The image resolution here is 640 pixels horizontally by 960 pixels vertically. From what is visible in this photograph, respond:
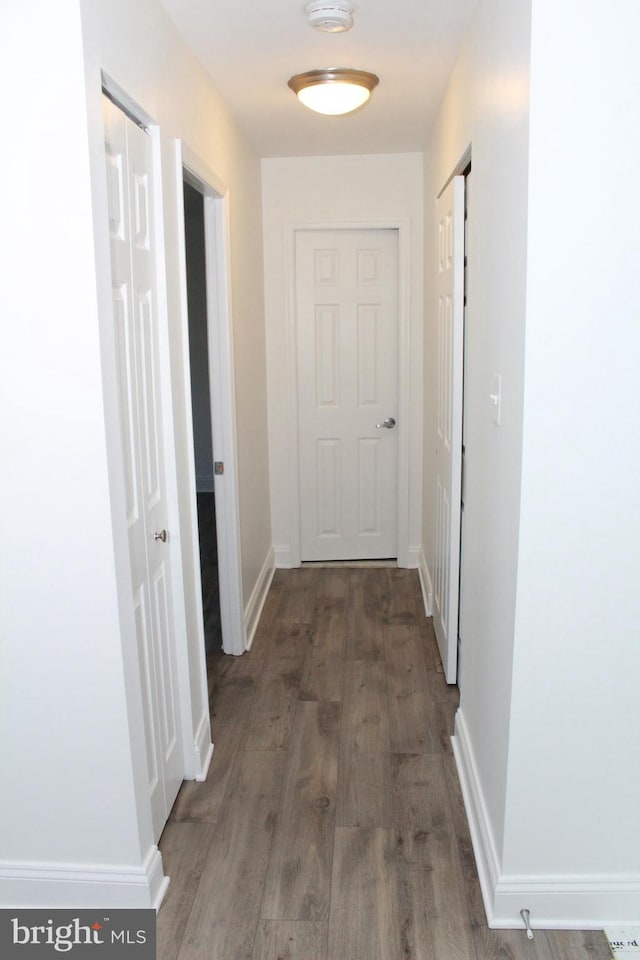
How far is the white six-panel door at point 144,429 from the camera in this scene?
1.97 m

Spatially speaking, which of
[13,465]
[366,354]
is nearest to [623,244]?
[13,465]

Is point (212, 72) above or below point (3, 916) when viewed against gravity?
above

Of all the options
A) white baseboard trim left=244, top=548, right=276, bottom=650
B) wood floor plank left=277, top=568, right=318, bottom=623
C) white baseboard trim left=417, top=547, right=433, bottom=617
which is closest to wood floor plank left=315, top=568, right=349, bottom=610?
wood floor plank left=277, top=568, right=318, bottom=623

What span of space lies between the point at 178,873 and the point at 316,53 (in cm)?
265

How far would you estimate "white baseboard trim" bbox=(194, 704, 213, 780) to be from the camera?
261cm

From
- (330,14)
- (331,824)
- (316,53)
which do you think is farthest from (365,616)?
(330,14)

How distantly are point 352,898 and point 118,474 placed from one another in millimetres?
1282

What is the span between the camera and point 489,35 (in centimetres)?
212

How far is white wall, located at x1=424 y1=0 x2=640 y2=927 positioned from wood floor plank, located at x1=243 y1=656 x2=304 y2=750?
918 mm

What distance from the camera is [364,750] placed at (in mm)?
2791

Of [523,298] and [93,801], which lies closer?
[523,298]

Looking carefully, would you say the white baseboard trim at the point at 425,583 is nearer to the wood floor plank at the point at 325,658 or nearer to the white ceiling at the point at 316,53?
the wood floor plank at the point at 325,658

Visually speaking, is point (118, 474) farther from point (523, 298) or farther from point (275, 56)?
point (275, 56)

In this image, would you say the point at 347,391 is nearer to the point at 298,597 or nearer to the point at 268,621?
the point at 298,597
